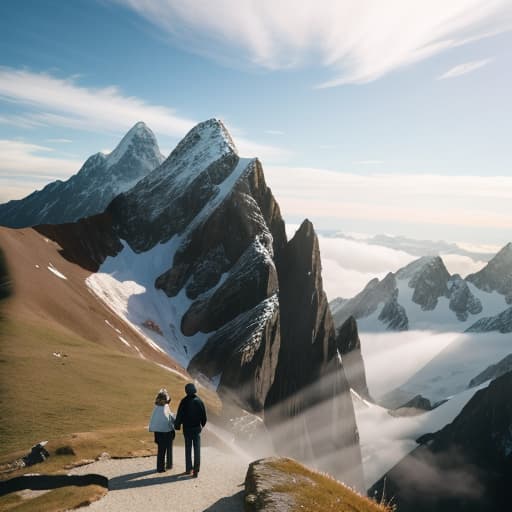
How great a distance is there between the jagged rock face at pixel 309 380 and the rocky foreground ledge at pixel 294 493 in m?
104

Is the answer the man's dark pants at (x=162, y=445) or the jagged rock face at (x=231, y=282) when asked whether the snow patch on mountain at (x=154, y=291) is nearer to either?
the jagged rock face at (x=231, y=282)

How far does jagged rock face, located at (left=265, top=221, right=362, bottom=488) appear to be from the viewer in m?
125

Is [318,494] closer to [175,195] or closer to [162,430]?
[162,430]

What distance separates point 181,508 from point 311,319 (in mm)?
126041

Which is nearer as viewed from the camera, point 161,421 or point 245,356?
point 161,421

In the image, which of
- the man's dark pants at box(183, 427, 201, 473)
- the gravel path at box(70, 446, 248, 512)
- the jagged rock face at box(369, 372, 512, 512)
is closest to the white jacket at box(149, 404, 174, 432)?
the man's dark pants at box(183, 427, 201, 473)

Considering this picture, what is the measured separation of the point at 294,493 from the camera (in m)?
15.7

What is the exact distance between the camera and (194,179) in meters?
153

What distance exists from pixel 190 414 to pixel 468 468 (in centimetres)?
19802

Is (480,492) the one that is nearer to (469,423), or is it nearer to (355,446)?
(469,423)

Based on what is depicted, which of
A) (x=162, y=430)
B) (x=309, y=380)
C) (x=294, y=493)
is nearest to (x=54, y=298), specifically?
(x=162, y=430)

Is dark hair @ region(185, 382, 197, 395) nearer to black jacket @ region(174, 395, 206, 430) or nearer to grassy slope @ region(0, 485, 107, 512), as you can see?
black jacket @ region(174, 395, 206, 430)

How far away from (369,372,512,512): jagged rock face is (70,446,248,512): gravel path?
17590 centimetres

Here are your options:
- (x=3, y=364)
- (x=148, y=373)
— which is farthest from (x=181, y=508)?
→ (x=148, y=373)
